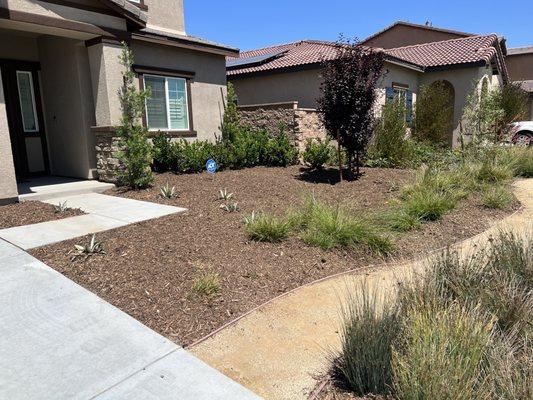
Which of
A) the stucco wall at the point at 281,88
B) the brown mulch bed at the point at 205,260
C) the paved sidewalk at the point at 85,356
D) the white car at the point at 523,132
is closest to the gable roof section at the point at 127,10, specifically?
the brown mulch bed at the point at 205,260

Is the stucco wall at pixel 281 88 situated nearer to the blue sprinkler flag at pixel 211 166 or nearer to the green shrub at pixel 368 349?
the blue sprinkler flag at pixel 211 166

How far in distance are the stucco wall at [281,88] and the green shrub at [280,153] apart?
3.03 m

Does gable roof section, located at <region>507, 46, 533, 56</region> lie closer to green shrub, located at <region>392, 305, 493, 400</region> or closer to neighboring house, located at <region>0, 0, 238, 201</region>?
neighboring house, located at <region>0, 0, 238, 201</region>

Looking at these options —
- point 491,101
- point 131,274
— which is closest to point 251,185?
point 131,274

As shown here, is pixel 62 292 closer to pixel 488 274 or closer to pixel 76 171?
pixel 488 274

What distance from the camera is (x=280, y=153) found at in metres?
12.0

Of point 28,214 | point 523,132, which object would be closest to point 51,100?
point 28,214

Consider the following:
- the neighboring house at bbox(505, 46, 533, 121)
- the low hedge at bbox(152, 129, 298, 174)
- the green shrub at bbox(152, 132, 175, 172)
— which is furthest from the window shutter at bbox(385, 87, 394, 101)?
the neighboring house at bbox(505, 46, 533, 121)

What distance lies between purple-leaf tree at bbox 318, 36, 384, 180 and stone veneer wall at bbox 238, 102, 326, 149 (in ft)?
8.72

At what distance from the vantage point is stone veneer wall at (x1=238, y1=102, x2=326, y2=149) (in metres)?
12.6

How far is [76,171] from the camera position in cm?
1046

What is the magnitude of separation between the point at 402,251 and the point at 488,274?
2.12 m

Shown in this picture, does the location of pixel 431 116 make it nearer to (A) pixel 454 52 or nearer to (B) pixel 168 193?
(A) pixel 454 52

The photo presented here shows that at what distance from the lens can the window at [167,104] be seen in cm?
1094
